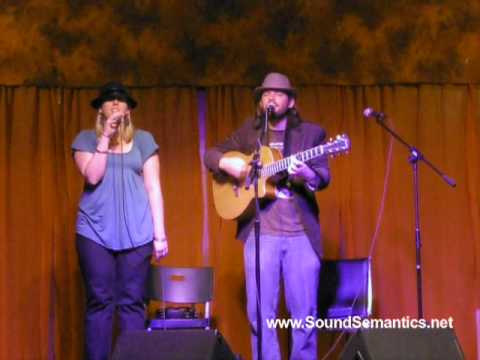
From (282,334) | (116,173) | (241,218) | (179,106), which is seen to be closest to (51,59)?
(179,106)

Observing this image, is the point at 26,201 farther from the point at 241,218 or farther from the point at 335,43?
the point at 335,43

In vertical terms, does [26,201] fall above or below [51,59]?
below

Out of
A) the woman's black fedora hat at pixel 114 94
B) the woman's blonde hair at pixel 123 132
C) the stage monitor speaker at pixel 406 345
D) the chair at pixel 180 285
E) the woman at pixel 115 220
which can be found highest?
the woman's black fedora hat at pixel 114 94

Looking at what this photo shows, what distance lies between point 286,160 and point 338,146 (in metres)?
0.33

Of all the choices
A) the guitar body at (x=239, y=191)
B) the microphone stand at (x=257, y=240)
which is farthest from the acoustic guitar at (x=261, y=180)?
the microphone stand at (x=257, y=240)

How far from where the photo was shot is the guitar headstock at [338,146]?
171 inches

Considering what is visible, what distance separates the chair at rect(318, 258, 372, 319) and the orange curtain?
0.56 meters

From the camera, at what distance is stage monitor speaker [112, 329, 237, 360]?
331cm

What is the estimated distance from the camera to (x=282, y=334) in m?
5.90

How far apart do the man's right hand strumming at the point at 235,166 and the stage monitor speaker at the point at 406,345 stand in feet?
5.69

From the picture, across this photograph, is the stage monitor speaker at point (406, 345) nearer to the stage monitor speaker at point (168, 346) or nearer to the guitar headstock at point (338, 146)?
the stage monitor speaker at point (168, 346)

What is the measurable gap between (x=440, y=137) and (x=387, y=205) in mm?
690

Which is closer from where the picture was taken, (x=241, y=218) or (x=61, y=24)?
(x=241, y=218)

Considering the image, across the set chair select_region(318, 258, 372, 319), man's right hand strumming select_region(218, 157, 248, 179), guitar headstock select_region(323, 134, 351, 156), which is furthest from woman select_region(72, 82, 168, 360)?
chair select_region(318, 258, 372, 319)
